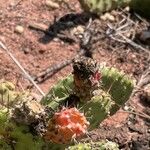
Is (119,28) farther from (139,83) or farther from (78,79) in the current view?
(78,79)

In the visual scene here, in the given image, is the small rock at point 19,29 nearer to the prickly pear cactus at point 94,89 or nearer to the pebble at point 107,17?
the pebble at point 107,17

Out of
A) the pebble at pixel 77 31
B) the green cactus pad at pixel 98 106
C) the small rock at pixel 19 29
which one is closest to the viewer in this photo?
the green cactus pad at pixel 98 106

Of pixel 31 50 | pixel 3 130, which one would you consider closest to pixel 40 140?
pixel 3 130

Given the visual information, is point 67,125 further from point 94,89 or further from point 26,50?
point 26,50

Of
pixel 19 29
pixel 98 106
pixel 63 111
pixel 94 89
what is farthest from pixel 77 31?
pixel 63 111

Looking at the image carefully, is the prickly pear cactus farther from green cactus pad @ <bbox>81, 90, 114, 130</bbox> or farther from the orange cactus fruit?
the orange cactus fruit

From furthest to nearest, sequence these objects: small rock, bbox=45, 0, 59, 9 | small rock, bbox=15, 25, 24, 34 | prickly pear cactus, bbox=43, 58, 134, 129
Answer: small rock, bbox=45, 0, 59, 9 → small rock, bbox=15, 25, 24, 34 → prickly pear cactus, bbox=43, 58, 134, 129

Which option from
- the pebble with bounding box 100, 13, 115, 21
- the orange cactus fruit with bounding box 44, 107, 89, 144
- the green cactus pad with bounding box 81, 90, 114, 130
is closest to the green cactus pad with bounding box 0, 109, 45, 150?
the orange cactus fruit with bounding box 44, 107, 89, 144

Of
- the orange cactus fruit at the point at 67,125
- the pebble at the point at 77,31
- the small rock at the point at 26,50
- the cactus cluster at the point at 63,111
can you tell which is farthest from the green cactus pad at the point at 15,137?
the pebble at the point at 77,31

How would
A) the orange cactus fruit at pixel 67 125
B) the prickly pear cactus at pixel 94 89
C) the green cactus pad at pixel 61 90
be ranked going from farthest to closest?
1. the green cactus pad at pixel 61 90
2. the prickly pear cactus at pixel 94 89
3. the orange cactus fruit at pixel 67 125
